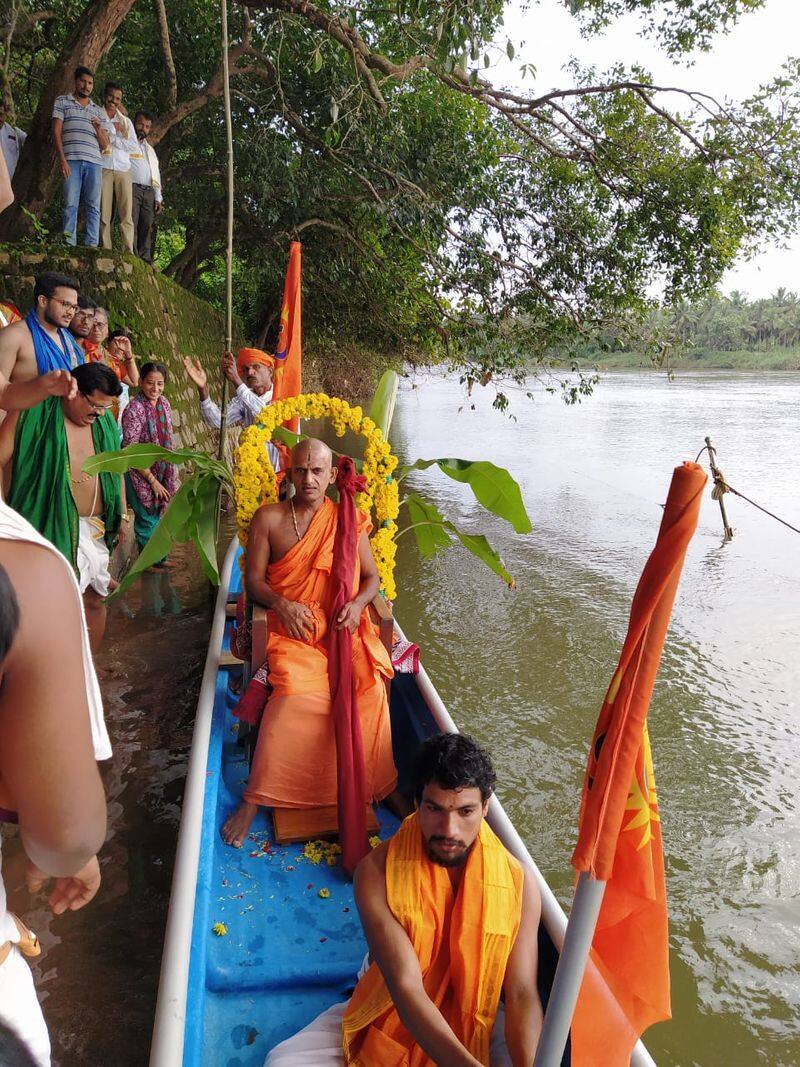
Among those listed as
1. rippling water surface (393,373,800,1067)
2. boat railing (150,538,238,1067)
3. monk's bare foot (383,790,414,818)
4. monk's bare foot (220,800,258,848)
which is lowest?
rippling water surface (393,373,800,1067)

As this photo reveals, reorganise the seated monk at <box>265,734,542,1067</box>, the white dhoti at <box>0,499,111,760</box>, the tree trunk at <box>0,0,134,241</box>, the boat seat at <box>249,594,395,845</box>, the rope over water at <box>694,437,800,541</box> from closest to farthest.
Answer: the white dhoti at <box>0,499,111,760</box> < the seated monk at <box>265,734,542,1067</box> < the boat seat at <box>249,594,395,845</box> < the rope over water at <box>694,437,800,541</box> < the tree trunk at <box>0,0,134,241</box>

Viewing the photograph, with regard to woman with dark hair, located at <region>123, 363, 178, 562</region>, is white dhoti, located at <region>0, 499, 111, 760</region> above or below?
above

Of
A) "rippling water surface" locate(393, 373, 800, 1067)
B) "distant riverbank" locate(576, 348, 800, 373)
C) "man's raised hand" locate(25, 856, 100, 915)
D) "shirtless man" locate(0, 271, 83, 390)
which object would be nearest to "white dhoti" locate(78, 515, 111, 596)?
"shirtless man" locate(0, 271, 83, 390)

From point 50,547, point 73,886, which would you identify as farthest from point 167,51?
point 73,886

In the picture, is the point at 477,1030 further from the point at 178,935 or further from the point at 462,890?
the point at 178,935

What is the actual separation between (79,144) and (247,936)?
25.6 feet

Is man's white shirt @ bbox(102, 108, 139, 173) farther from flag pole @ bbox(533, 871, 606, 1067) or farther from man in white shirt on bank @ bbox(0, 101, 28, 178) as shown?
flag pole @ bbox(533, 871, 606, 1067)

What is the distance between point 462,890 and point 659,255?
1045cm

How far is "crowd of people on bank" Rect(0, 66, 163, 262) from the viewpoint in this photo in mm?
7379

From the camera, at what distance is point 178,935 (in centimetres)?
200

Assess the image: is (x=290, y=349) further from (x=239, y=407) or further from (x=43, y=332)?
(x=43, y=332)

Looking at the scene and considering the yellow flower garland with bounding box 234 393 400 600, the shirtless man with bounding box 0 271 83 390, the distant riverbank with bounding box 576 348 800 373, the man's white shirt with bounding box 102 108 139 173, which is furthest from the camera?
the distant riverbank with bounding box 576 348 800 373

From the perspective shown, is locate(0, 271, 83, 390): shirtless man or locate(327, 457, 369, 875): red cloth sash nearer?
locate(327, 457, 369, 875): red cloth sash

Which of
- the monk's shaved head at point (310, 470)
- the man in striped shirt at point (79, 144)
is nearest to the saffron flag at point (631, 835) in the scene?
the monk's shaved head at point (310, 470)
